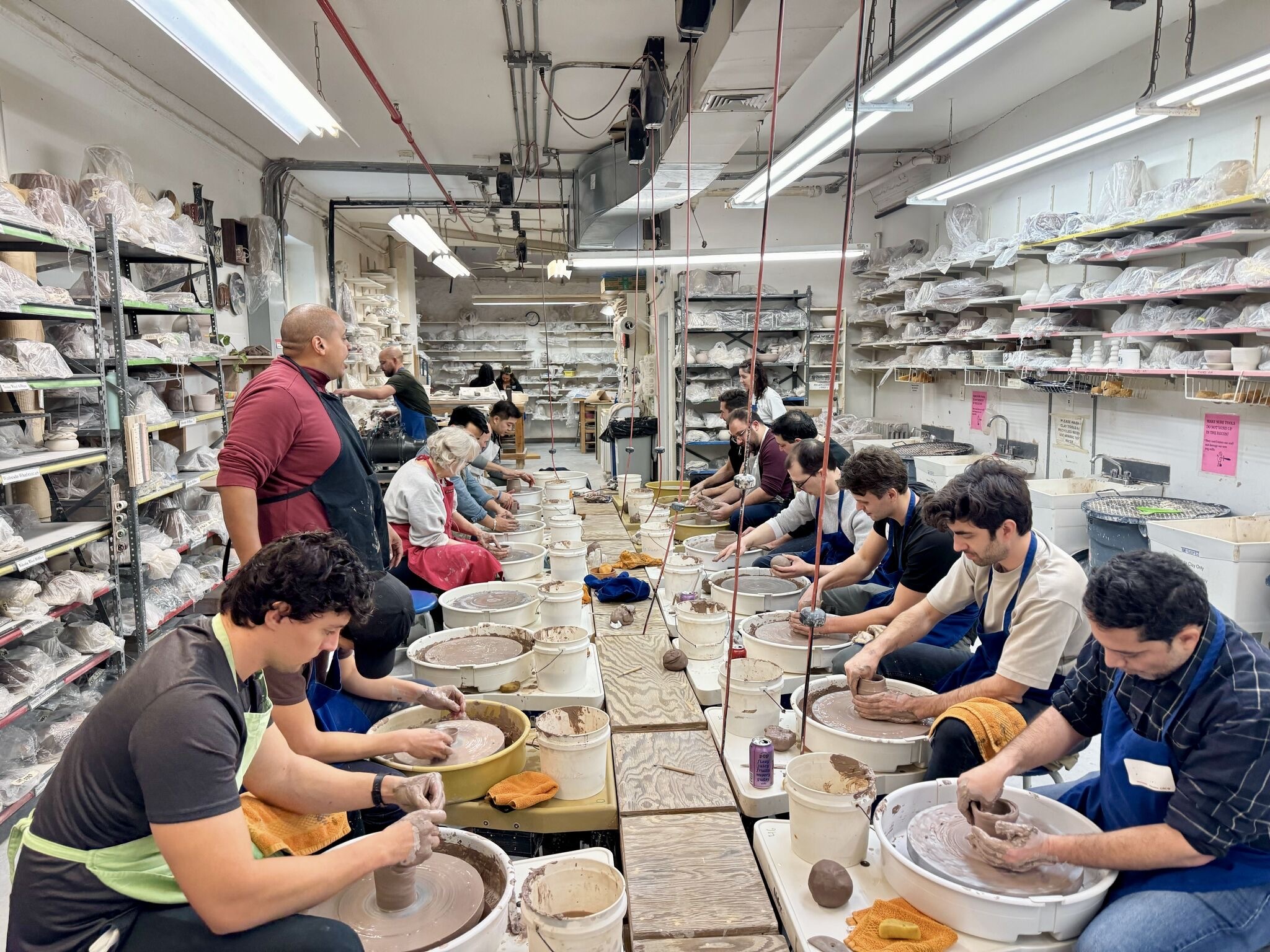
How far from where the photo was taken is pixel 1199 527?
4.26 m

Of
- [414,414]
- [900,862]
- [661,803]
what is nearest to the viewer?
[900,862]

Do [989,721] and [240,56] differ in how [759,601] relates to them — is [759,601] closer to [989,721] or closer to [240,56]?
[989,721]

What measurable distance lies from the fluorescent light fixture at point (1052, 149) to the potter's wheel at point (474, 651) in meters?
3.87

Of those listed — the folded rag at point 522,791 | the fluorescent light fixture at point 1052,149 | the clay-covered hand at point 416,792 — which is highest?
the fluorescent light fixture at point 1052,149

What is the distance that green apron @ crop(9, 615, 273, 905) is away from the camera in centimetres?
140

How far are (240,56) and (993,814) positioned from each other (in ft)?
11.8

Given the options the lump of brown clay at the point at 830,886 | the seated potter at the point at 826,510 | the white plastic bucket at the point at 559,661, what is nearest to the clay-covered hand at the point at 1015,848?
the lump of brown clay at the point at 830,886

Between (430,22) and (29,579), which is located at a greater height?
(430,22)

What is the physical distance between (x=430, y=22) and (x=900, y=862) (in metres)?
5.15

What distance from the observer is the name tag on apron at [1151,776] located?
5.60ft

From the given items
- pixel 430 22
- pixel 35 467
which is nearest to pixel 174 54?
pixel 430 22

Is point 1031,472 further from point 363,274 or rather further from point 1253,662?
point 363,274

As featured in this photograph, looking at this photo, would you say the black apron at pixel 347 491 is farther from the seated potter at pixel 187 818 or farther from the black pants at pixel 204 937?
the black pants at pixel 204 937

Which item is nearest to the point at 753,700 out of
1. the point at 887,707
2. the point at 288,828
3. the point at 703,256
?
the point at 887,707
